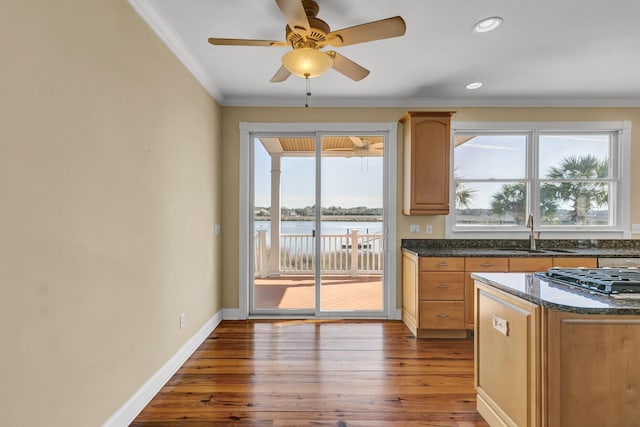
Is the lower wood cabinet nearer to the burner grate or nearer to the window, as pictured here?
the window

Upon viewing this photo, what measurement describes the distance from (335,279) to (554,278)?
2.75 m

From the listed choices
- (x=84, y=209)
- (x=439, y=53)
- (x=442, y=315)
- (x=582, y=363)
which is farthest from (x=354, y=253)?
(x=84, y=209)

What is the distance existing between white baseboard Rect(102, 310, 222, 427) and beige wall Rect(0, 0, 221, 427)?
0.07 meters

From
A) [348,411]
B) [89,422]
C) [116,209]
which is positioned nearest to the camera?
[89,422]

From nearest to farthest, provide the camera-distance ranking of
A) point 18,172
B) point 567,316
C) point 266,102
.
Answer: point 18,172 → point 567,316 → point 266,102

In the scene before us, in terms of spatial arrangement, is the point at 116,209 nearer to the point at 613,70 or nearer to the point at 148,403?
the point at 148,403

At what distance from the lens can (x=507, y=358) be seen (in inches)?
71.4

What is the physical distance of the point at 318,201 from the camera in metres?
4.11

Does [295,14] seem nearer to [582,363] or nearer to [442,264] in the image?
[582,363]

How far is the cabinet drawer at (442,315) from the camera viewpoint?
3443 millimetres

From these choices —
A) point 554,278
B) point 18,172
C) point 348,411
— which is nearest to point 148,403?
point 348,411

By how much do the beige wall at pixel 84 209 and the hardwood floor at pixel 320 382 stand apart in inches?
15.0

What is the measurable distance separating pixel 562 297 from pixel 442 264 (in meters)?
1.90

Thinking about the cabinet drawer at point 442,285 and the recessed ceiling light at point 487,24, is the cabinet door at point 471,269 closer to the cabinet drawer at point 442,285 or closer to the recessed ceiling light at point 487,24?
the cabinet drawer at point 442,285
